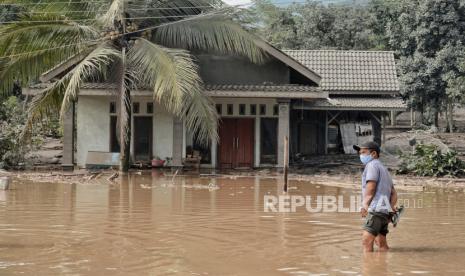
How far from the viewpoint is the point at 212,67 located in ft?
84.4

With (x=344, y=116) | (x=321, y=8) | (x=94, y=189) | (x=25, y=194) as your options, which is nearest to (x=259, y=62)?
(x=344, y=116)

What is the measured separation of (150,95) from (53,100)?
350cm

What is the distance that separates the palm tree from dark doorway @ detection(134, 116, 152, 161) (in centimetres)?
200

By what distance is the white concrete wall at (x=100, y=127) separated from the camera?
2534 centimetres

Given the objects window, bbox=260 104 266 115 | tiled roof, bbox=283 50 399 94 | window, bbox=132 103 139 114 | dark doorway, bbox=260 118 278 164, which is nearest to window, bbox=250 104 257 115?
window, bbox=260 104 266 115

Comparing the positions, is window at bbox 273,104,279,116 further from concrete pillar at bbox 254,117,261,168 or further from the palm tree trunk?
the palm tree trunk

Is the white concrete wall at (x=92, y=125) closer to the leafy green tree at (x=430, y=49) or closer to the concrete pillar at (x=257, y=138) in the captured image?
the concrete pillar at (x=257, y=138)

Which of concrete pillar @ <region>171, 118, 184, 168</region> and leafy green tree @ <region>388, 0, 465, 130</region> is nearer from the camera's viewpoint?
concrete pillar @ <region>171, 118, 184, 168</region>

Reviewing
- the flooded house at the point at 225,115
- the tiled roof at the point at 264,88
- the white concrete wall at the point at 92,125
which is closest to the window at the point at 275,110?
the flooded house at the point at 225,115

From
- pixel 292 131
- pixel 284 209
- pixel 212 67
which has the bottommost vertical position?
pixel 284 209

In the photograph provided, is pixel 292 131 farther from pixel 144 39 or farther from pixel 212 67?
pixel 144 39

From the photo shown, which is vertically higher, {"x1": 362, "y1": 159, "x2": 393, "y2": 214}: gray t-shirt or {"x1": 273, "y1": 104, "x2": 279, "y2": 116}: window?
{"x1": 273, "y1": 104, "x2": 279, "y2": 116}: window

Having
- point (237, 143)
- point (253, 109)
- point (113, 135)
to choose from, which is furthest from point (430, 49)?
point (113, 135)

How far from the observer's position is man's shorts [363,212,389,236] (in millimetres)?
9352
